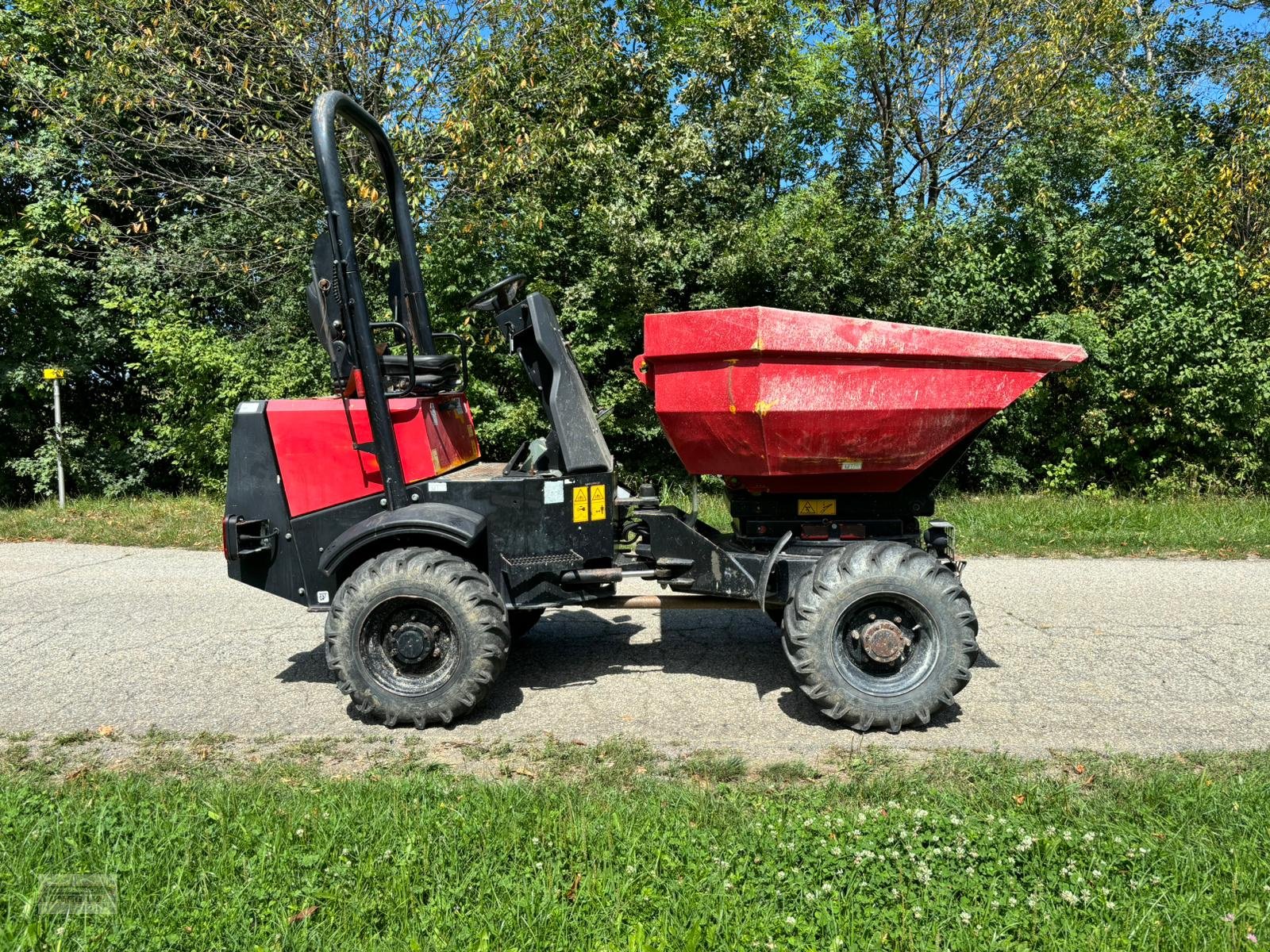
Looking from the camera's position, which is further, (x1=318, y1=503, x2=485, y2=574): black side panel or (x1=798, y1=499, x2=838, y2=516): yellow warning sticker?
(x1=798, y1=499, x2=838, y2=516): yellow warning sticker

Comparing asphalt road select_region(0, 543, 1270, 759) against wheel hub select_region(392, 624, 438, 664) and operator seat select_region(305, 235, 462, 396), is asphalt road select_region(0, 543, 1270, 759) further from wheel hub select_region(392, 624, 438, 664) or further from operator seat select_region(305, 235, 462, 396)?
operator seat select_region(305, 235, 462, 396)

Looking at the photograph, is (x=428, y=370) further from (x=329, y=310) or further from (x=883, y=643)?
(x=883, y=643)

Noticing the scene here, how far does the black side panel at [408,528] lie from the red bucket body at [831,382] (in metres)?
1.16

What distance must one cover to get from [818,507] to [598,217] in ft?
25.0

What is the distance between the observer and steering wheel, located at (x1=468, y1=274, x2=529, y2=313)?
4.94 metres

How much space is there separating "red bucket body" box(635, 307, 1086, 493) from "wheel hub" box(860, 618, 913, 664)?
76 centimetres

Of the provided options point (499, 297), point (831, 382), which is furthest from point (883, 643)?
point (499, 297)

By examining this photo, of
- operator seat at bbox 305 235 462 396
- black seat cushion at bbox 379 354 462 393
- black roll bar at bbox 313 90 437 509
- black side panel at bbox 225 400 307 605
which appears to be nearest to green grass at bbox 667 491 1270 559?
black seat cushion at bbox 379 354 462 393

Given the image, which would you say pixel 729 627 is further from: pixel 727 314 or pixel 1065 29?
pixel 1065 29

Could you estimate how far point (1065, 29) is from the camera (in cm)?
1372

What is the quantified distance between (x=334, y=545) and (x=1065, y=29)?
13734mm

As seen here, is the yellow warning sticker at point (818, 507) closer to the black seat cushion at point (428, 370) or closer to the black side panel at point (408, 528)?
the black side panel at point (408, 528)

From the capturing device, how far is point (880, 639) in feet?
14.6

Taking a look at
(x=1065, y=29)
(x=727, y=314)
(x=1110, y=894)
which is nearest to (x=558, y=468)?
(x=727, y=314)
